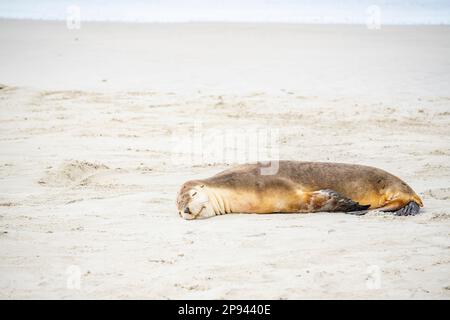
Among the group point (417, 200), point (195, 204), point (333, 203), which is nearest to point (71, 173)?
point (195, 204)

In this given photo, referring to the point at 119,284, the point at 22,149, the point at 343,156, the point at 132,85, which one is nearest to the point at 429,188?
the point at 343,156

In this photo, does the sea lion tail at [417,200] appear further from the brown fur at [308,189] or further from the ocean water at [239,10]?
the ocean water at [239,10]

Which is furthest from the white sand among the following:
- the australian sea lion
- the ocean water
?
the ocean water

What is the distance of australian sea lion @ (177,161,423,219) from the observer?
5.73 m

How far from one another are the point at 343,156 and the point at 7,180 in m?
3.63

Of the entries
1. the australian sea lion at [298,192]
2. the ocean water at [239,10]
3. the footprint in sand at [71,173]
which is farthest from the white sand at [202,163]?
the ocean water at [239,10]

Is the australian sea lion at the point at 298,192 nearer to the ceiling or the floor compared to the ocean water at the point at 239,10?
nearer to the floor

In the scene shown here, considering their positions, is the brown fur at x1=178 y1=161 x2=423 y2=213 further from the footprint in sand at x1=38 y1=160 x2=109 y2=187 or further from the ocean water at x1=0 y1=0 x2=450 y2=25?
the ocean water at x1=0 y1=0 x2=450 y2=25

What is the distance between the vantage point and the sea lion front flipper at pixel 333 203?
567 cm

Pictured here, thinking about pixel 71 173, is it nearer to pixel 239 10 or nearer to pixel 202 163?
pixel 202 163

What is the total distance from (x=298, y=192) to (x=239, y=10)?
28.6 metres

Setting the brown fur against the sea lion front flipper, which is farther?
the brown fur

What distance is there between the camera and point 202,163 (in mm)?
7902

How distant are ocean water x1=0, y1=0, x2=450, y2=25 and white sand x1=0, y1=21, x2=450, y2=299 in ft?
32.3
